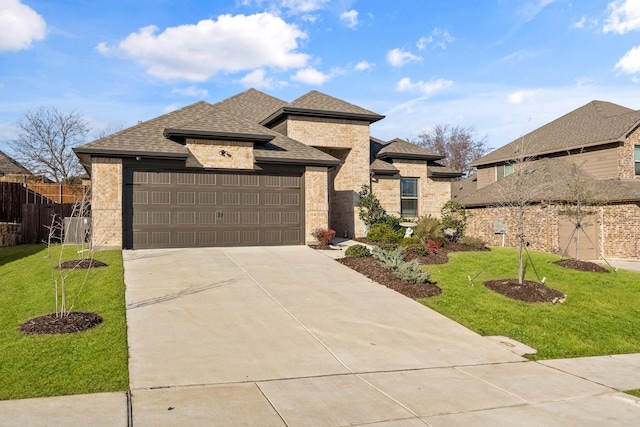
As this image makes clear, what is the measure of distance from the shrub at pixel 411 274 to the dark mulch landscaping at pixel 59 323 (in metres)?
7.81

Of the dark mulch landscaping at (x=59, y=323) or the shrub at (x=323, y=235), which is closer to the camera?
the dark mulch landscaping at (x=59, y=323)

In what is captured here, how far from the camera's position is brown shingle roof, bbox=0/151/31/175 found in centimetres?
3822

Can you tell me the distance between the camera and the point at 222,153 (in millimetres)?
18438

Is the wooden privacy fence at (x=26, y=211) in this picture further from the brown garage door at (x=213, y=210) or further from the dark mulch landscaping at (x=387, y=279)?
the dark mulch landscaping at (x=387, y=279)

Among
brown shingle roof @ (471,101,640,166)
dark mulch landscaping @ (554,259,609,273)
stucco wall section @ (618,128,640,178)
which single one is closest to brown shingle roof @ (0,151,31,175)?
brown shingle roof @ (471,101,640,166)

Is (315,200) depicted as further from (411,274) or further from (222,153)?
(411,274)

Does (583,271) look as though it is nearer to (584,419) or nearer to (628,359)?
(628,359)

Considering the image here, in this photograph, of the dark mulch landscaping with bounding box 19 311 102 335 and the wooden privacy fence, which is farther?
the wooden privacy fence

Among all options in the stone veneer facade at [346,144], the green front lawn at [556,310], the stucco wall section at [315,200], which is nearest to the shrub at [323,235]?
the stucco wall section at [315,200]

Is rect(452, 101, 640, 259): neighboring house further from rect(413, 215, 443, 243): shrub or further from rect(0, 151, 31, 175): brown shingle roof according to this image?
rect(0, 151, 31, 175): brown shingle roof

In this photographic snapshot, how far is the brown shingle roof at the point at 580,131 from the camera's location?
2483 centimetres

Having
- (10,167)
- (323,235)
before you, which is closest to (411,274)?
(323,235)

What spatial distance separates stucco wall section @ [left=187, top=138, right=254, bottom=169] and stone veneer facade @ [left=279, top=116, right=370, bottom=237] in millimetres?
4103

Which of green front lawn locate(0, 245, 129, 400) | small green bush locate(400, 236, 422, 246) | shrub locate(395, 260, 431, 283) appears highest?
small green bush locate(400, 236, 422, 246)
